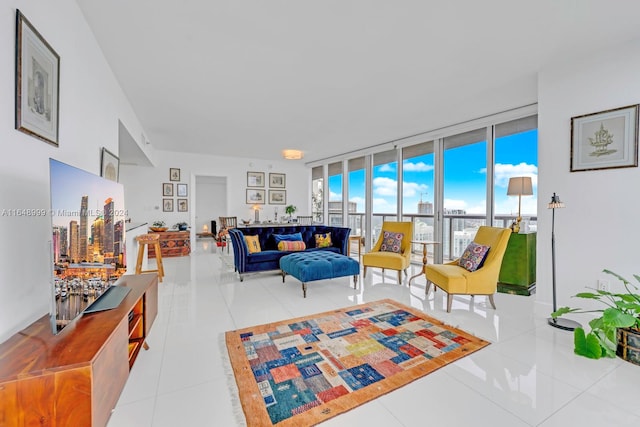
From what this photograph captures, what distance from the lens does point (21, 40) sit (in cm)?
136

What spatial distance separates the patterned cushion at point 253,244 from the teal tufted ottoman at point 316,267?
0.63 meters

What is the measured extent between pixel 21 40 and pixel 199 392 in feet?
7.05

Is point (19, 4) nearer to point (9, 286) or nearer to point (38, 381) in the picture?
point (9, 286)

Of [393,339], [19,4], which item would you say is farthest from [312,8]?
[393,339]

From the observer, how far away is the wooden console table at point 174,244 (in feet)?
21.8

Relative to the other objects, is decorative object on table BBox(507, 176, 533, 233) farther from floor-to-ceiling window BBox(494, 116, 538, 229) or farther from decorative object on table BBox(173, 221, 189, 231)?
decorative object on table BBox(173, 221, 189, 231)

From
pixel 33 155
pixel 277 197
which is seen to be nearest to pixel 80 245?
pixel 33 155

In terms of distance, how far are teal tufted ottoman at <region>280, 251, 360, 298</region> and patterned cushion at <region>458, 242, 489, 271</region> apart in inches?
54.9

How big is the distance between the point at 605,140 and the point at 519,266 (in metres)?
1.83

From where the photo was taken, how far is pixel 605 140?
266 cm

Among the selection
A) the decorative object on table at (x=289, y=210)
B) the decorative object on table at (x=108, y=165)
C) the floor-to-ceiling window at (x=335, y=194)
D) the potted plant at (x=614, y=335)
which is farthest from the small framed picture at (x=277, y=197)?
the potted plant at (x=614, y=335)

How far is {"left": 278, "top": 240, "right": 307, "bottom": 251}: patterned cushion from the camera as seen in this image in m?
4.78

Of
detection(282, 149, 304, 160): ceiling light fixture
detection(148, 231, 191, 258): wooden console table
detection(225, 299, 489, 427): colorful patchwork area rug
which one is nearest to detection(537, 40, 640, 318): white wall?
detection(225, 299, 489, 427): colorful patchwork area rug

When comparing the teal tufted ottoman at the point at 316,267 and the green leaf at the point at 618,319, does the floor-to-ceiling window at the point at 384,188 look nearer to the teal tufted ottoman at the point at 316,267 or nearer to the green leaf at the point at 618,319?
the teal tufted ottoman at the point at 316,267
